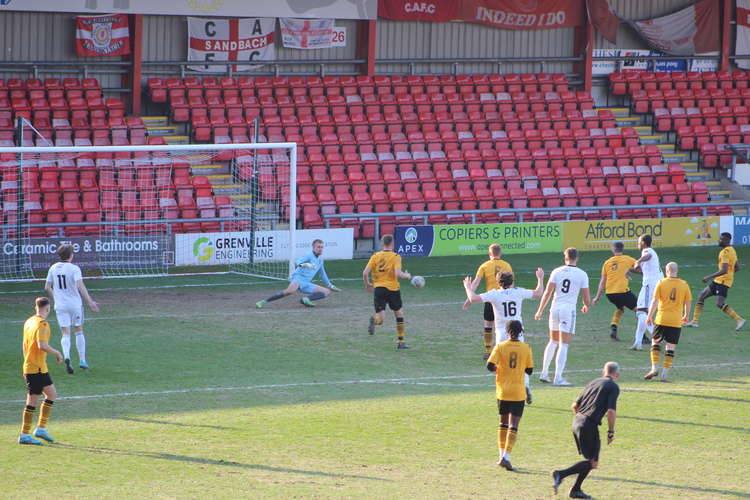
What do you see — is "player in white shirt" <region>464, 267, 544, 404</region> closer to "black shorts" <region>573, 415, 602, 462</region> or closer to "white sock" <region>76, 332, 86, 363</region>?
"black shorts" <region>573, 415, 602, 462</region>

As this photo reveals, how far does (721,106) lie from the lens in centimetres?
3847

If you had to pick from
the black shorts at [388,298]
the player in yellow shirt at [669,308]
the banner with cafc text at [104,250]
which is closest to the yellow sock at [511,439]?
the player in yellow shirt at [669,308]

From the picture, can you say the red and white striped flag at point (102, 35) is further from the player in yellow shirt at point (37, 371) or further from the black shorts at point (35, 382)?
the black shorts at point (35, 382)

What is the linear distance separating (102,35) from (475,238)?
11919 mm

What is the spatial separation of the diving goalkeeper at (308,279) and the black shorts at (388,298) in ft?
9.29

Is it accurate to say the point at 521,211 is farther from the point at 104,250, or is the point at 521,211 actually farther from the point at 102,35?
the point at 102,35

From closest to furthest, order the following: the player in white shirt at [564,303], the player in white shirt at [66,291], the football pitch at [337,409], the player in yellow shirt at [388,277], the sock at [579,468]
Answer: the sock at [579,468] → the football pitch at [337,409] → the player in white shirt at [564,303] → the player in white shirt at [66,291] → the player in yellow shirt at [388,277]

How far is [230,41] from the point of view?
112ft

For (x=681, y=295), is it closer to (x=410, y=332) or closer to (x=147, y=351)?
(x=410, y=332)

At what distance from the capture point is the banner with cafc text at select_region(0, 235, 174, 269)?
2500cm

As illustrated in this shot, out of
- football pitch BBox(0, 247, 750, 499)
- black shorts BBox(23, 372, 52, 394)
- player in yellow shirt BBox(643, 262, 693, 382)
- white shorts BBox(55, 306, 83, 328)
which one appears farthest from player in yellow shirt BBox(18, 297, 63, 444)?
player in yellow shirt BBox(643, 262, 693, 382)

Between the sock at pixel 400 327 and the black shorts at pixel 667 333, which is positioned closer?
the black shorts at pixel 667 333

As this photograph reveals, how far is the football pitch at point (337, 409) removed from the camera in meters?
11.7

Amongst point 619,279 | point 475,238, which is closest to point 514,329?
point 619,279
